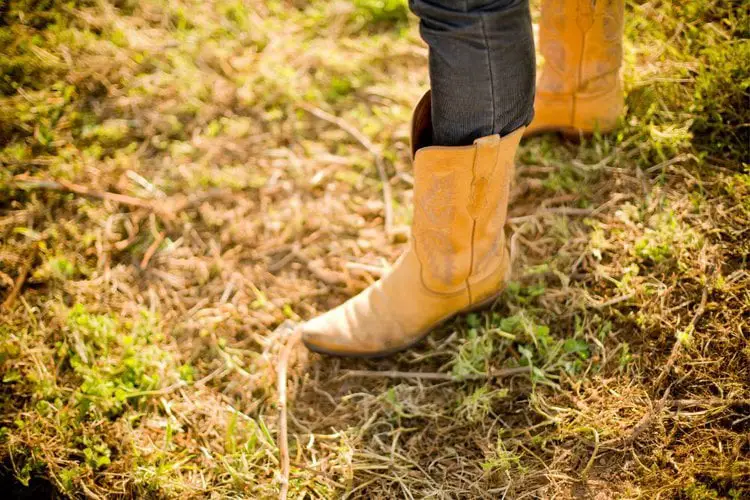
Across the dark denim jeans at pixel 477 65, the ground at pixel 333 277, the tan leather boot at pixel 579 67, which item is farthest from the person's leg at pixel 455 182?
the tan leather boot at pixel 579 67

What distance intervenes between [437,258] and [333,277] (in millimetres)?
472

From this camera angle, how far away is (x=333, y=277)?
1.79 metres

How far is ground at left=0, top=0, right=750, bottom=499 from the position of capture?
1.36 m

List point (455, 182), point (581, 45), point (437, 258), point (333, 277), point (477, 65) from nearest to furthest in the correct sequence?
point (477, 65), point (455, 182), point (437, 258), point (581, 45), point (333, 277)

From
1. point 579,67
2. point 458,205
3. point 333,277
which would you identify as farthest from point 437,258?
point 579,67

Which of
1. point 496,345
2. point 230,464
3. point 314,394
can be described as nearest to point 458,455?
point 496,345

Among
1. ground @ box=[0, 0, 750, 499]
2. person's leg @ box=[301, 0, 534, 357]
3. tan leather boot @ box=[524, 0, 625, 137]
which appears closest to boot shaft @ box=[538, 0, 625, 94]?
tan leather boot @ box=[524, 0, 625, 137]

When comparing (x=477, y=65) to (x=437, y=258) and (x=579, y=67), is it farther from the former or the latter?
(x=579, y=67)

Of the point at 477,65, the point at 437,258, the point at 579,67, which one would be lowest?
the point at 437,258

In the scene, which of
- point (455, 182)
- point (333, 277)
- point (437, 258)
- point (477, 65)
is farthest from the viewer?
point (333, 277)

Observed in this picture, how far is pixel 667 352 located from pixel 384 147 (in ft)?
3.89

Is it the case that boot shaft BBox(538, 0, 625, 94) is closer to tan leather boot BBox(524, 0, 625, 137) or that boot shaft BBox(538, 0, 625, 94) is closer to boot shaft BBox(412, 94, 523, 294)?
tan leather boot BBox(524, 0, 625, 137)

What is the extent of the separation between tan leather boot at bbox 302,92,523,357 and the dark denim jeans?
42mm

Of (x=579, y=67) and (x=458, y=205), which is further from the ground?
(x=579, y=67)
